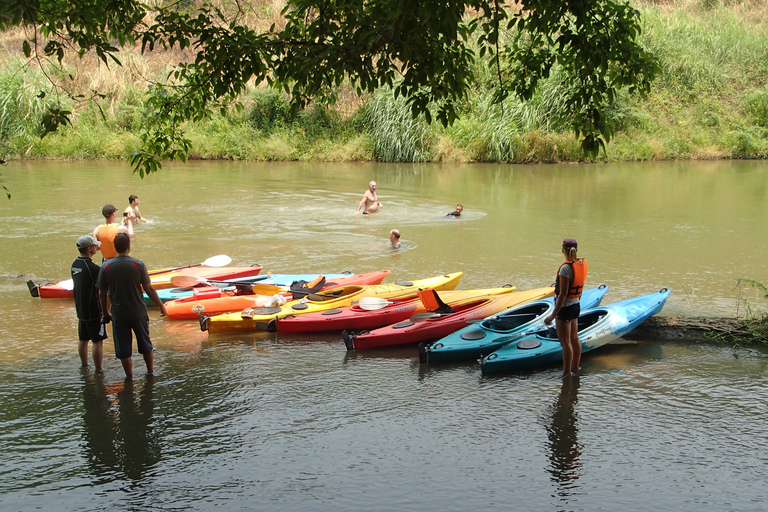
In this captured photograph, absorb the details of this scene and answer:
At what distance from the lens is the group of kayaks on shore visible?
712 cm

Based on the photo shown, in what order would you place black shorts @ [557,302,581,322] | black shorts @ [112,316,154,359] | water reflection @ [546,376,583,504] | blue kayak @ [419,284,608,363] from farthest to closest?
1. blue kayak @ [419,284,608,363]
2. black shorts @ [557,302,581,322]
3. black shorts @ [112,316,154,359]
4. water reflection @ [546,376,583,504]

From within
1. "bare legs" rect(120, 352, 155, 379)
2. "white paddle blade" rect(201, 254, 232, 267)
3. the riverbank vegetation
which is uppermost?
the riverbank vegetation

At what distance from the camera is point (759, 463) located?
5004mm

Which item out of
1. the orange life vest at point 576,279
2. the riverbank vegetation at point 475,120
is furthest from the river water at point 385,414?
the riverbank vegetation at point 475,120

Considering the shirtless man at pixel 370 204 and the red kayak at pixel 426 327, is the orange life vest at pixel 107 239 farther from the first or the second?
the shirtless man at pixel 370 204

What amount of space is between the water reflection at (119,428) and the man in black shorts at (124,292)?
37 cm

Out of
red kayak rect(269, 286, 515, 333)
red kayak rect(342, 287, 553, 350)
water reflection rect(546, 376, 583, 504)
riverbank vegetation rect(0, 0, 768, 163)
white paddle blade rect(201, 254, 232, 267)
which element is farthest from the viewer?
riverbank vegetation rect(0, 0, 768, 163)

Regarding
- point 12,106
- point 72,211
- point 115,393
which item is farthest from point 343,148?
point 115,393

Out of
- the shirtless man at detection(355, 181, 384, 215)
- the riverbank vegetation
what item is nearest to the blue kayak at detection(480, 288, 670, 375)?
the shirtless man at detection(355, 181, 384, 215)

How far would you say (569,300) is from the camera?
6.38m

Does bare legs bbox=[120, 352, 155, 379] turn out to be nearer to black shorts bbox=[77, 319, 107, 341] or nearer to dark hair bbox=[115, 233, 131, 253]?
black shorts bbox=[77, 319, 107, 341]

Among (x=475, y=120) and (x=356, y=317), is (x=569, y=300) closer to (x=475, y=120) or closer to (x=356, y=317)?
(x=356, y=317)

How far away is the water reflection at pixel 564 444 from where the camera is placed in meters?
4.85

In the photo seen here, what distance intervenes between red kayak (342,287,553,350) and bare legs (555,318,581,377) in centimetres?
142
